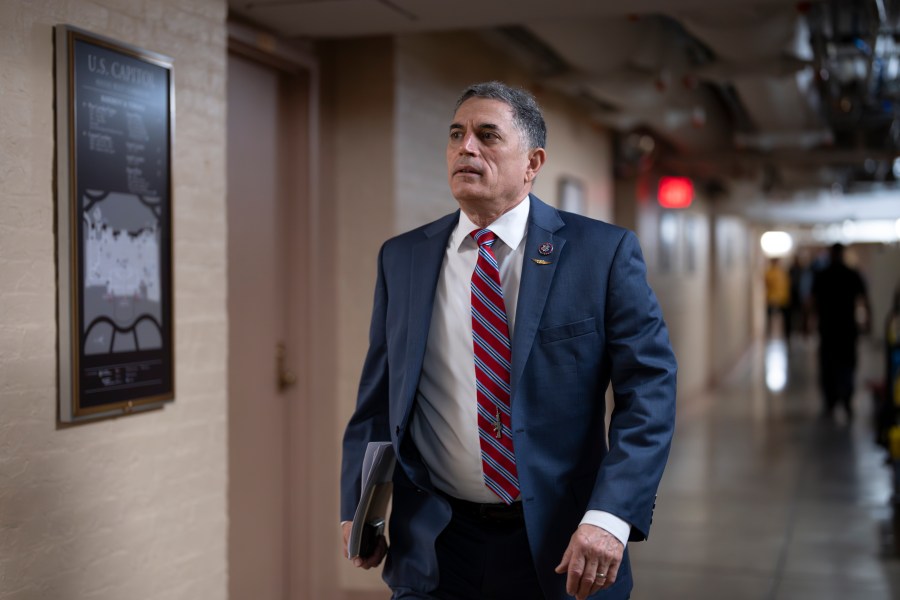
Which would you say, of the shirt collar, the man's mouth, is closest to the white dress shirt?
the shirt collar

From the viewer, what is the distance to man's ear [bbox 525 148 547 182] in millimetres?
2123

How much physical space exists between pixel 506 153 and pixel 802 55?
4.44m

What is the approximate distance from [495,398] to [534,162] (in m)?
0.52

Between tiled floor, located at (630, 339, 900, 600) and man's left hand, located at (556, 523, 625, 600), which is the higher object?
man's left hand, located at (556, 523, 625, 600)

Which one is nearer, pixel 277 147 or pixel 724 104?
pixel 277 147

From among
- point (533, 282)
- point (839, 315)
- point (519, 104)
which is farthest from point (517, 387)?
point (839, 315)

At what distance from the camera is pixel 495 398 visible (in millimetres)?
2004

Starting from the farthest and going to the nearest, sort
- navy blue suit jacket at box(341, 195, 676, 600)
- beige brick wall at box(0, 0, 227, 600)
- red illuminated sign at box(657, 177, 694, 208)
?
1. red illuminated sign at box(657, 177, 694, 208)
2. beige brick wall at box(0, 0, 227, 600)
3. navy blue suit jacket at box(341, 195, 676, 600)

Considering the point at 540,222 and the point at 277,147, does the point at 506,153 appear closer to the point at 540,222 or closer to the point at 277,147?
the point at 540,222

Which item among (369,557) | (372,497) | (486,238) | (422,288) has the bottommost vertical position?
(369,557)

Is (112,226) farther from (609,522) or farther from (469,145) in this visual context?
(609,522)

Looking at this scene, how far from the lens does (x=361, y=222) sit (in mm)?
4418

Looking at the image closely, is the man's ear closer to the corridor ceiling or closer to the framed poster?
the framed poster

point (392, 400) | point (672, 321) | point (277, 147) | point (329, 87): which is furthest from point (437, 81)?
point (672, 321)
